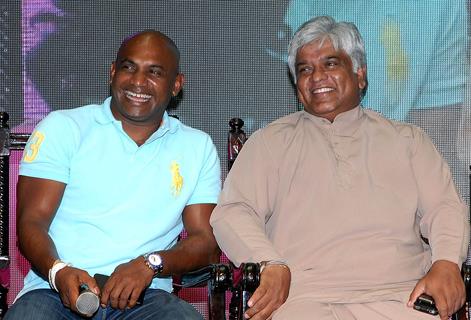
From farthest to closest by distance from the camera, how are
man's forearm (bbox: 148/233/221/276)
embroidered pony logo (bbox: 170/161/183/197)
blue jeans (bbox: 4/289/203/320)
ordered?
embroidered pony logo (bbox: 170/161/183/197), man's forearm (bbox: 148/233/221/276), blue jeans (bbox: 4/289/203/320)

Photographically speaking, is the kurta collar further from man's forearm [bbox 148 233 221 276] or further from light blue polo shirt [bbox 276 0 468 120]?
light blue polo shirt [bbox 276 0 468 120]

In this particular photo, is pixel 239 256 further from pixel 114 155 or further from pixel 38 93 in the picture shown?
pixel 38 93

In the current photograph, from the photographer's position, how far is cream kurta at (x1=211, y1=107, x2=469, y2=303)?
3.12m

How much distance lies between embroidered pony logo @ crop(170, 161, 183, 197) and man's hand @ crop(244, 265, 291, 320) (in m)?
0.57

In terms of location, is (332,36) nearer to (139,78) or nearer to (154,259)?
(139,78)

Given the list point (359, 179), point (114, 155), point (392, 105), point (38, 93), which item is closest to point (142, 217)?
point (114, 155)

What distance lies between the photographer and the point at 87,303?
281 cm

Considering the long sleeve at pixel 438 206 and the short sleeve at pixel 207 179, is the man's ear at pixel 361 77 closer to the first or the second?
the long sleeve at pixel 438 206

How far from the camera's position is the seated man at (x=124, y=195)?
3045 mm

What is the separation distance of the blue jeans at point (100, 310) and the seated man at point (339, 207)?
26 centimetres

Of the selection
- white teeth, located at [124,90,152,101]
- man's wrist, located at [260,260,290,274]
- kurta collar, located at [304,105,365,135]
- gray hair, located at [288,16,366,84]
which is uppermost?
gray hair, located at [288,16,366,84]

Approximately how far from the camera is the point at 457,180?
4.64m

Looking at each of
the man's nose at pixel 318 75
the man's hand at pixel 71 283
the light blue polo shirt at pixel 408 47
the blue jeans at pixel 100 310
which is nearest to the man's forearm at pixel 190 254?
the blue jeans at pixel 100 310

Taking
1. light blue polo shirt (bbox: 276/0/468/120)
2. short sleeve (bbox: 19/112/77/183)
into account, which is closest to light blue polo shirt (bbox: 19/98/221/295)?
short sleeve (bbox: 19/112/77/183)
